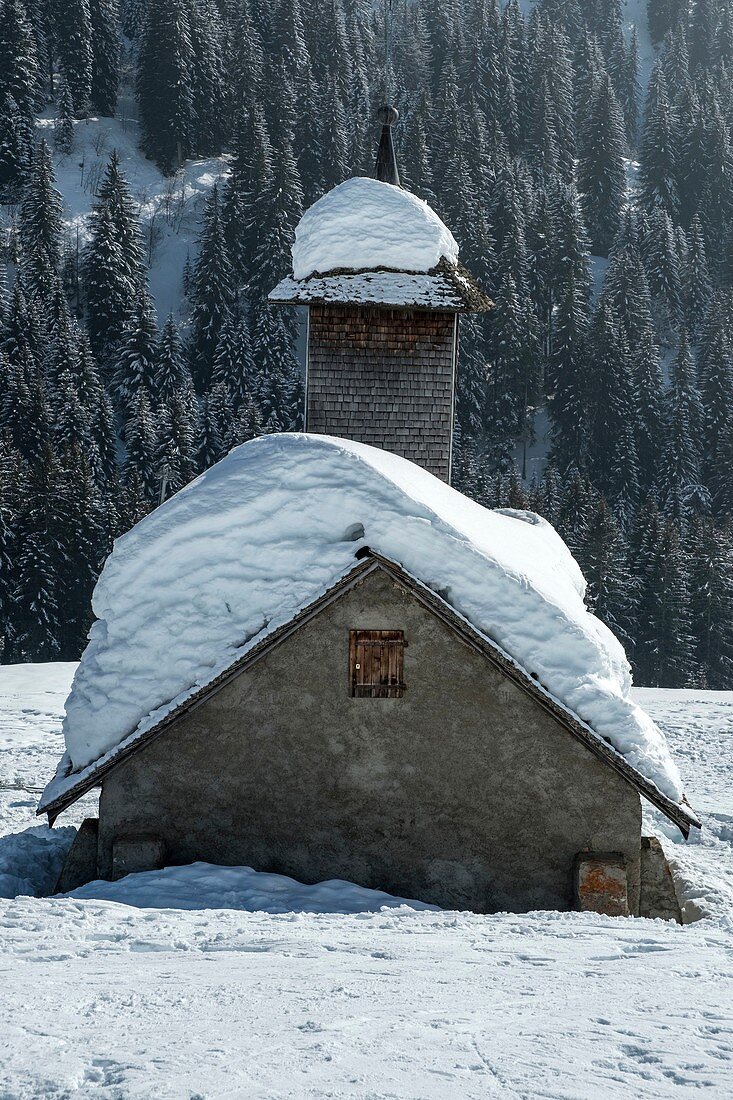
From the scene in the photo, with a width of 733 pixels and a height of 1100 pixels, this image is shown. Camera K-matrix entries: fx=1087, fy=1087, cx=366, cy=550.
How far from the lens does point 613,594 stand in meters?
55.0

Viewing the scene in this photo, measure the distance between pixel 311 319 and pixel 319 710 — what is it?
29.1 feet

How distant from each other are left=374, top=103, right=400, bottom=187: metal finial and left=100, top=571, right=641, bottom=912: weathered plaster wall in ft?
34.5

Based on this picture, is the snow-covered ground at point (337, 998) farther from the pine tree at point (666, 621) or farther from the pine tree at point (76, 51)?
the pine tree at point (76, 51)

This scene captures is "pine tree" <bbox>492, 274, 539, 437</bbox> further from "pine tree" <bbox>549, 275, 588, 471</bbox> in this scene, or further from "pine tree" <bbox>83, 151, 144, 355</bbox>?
"pine tree" <bbox>83, 151, 144, 355</bbox>

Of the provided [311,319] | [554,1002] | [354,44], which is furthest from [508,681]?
[354,44]

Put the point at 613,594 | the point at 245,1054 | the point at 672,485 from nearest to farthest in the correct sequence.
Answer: the point at 245,1054, the point at 613,594, the point at 672,485

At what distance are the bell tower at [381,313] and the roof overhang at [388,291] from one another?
0.02m

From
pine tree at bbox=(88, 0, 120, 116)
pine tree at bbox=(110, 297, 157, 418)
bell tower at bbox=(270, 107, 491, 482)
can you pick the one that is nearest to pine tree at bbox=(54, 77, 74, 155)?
pine tree at bbox=(88, 0, 120, 116)

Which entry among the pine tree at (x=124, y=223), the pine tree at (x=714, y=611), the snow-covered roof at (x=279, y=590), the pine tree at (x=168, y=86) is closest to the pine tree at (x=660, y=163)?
the pine tree at (x=168, y=86)

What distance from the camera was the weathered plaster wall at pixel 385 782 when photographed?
1032 centimetres

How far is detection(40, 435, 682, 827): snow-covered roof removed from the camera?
10.1 m

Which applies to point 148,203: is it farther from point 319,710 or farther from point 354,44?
point 319,710

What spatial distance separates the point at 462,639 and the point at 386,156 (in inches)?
450

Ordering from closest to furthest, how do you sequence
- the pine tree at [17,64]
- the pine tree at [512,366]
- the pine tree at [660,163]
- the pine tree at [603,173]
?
the pine tree at [512,366]
the pine tree at [17,64]
the pine tree at [603,173]
the pine tree at [660,163]
